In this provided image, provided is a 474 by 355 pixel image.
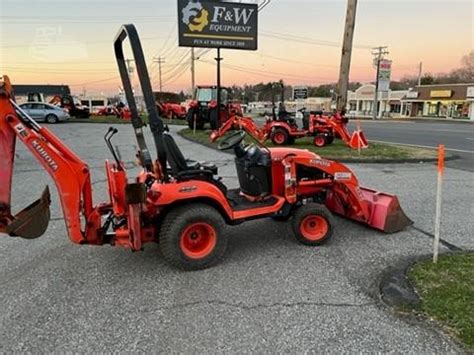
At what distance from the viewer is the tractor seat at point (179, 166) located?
12.8 ft

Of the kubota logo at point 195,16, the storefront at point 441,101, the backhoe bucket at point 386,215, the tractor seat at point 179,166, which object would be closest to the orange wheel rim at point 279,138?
the kubota logo at point 195,16

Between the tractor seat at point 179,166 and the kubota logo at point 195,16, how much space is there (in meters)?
12.3

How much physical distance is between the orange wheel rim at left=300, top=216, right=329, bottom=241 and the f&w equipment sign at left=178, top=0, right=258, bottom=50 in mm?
12195

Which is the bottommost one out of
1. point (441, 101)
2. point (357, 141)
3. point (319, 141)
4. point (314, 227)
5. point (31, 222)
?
point (314, 227)

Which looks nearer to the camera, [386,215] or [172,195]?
[172,195]

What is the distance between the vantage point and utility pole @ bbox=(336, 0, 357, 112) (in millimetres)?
12758

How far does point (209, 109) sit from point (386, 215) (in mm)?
15262

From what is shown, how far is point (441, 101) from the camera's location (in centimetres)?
5194

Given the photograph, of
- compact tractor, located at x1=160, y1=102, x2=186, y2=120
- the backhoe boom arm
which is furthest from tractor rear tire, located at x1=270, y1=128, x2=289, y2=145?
compact tractor, located at x1=160, y1=102, x2=186, y2=120

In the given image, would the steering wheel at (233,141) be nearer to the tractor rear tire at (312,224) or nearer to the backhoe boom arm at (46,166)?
the tractor rear tire at (312,224)

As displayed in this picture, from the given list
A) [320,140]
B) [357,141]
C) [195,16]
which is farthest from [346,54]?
[195,16]

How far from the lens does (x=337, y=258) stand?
4.17 metres

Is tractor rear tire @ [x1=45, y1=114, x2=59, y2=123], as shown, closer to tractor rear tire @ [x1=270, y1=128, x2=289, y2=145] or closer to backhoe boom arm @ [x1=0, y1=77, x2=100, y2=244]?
tractor rear tire @ [x1=270, y1=128, x2=289, y2=145]

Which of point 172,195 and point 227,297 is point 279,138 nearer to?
point 172,195
